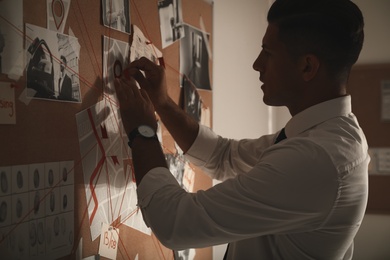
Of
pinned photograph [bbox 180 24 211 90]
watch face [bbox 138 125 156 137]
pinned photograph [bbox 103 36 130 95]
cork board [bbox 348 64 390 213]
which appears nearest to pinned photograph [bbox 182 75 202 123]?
pinned photograph [bbox 180 24 211 90]

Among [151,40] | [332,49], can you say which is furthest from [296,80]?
[151,40]

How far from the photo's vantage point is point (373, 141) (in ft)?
7.73

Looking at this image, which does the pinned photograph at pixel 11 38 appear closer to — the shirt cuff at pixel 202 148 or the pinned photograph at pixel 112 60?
the pinned photograph at pixel 112 60

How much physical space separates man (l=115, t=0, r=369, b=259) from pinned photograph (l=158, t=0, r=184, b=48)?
0.20 meters

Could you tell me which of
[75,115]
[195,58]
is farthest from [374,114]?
[75,115]

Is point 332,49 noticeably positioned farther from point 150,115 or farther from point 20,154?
point 20,154

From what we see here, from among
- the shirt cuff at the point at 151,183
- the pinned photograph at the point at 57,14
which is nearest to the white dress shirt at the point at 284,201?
the shirt cuff at the point at 151,183

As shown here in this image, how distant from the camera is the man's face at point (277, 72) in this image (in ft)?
3.33

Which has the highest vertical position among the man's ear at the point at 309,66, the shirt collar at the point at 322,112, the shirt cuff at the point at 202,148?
the man's ear at the point at 309,66

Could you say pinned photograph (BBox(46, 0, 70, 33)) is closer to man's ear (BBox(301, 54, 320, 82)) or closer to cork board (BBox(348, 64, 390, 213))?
man's ear (BBox(301, 54, 320, 82))

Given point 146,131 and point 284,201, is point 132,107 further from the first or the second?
point 284,201

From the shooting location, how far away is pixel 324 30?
962 millimetres

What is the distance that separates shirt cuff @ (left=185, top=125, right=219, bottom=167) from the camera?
1255 mm

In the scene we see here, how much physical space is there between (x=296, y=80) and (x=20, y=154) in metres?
0.64
